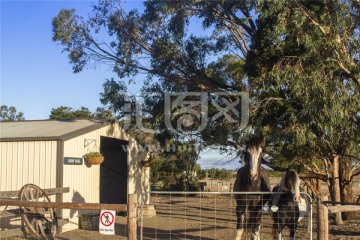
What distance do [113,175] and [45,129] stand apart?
556 cm

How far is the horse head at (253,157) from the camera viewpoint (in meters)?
10.1

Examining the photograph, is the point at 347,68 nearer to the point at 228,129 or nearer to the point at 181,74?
the point at 228,129

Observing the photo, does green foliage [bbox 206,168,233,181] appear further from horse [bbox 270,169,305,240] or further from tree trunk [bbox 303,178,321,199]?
horse [bbox 270,169,305,240]

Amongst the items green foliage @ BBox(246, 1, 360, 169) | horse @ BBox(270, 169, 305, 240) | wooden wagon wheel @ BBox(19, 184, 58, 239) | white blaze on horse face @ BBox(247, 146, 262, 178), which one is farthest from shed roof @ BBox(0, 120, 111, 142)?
horse @ BBox(270, 169, 305, 240)

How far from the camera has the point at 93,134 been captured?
50.2ft

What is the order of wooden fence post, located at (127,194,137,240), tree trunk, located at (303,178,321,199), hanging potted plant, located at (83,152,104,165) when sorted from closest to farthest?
1. wooden fence post, located at (127,194,137,240)
2. hanging potted plant, located at (83,152,104,165)
3. tree trunk, located at (303,178,321,199)

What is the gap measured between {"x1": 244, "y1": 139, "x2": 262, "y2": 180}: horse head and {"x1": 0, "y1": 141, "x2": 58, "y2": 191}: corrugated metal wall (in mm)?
5924

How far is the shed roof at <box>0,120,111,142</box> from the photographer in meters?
13.6

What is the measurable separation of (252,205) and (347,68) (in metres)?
4.32

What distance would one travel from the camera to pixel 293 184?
31.9ft

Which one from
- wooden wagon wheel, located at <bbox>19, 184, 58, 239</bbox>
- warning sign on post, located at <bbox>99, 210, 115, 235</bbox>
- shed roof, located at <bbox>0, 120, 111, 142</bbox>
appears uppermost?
shed roof, located at <bbox>0, 120, 111, 142</bbox>

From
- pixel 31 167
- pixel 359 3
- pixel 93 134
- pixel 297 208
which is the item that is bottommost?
pixel 297 208

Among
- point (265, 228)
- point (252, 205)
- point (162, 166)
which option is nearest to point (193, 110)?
point (265, 228)

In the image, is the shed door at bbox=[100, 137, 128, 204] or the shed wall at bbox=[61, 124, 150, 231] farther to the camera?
the shed door at bbox=[100, 137, 128, 204]
